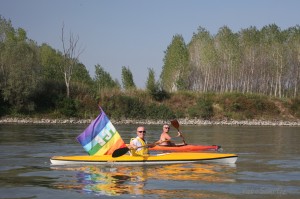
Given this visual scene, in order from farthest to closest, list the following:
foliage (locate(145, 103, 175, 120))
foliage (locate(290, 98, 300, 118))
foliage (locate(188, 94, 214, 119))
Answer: foliage (locate(290, 98, 300, 118)), foliage (locate(188, 94, 214, 119)), foliage (locate(145, 103, 175, 120))

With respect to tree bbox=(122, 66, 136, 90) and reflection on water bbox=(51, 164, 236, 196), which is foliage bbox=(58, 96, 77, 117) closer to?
tree bbox=(122, 66, 136, 90)

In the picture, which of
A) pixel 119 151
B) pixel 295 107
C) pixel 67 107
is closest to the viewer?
pixel 119 151

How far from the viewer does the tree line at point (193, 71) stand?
57.2 m

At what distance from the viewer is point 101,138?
16516 millimetres

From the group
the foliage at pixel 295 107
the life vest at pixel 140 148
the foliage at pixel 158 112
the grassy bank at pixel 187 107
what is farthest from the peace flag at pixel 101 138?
the foliage at pixel 295 107

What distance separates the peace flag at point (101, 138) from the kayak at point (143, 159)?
358 millimetres

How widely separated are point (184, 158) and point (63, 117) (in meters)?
37.9

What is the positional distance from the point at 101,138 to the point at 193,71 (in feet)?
209

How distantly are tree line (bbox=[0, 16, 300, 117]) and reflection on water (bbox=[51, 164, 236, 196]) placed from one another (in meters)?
38.6

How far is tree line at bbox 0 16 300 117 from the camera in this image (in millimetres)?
57188

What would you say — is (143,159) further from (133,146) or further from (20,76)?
(20,76)

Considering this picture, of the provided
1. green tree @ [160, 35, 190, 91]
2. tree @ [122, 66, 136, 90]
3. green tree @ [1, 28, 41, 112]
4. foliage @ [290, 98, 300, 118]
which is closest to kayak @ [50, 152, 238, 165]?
green tree @ [1, 28, 41, 112]

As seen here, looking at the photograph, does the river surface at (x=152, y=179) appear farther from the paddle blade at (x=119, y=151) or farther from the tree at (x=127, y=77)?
the tree at (x=127, y=77)

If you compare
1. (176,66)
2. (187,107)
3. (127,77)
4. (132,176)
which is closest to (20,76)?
(187,107)
